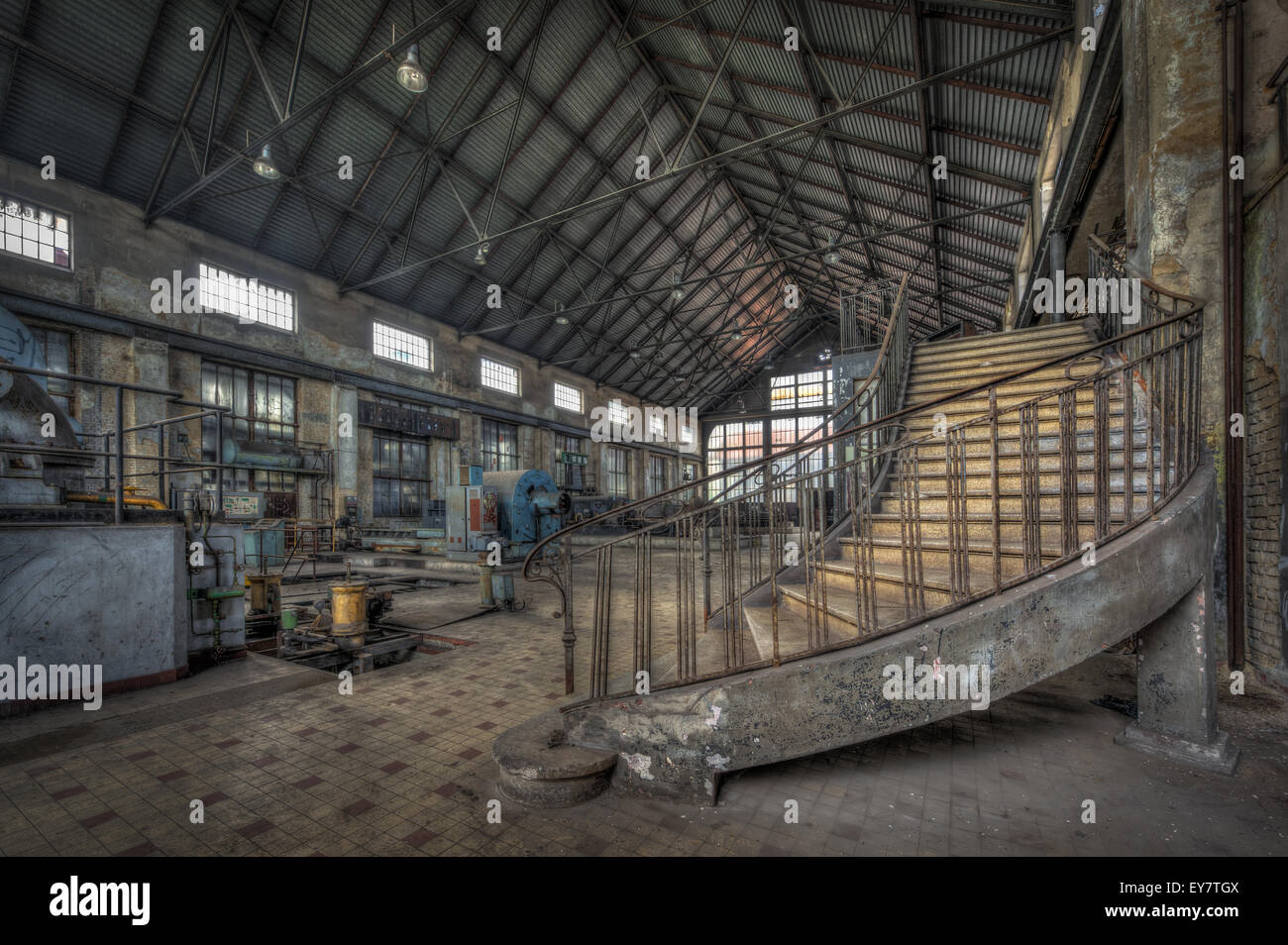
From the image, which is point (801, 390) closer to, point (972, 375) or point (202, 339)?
point (972, 375)

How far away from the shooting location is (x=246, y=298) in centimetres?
→ 1338

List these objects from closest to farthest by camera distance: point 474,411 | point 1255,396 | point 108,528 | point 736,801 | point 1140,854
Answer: point 1140,854, point 736,801, point 1255,396, point 108,528, point 474,411

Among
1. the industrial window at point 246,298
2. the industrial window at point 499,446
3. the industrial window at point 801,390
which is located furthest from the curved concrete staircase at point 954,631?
the industrial window at point 801,390

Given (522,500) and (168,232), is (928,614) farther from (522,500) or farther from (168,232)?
(168,232)

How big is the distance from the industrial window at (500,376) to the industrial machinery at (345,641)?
593 inches

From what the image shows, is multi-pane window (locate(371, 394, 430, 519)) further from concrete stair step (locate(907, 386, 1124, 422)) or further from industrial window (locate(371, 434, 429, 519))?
concrete stair step (locate(907, 386, 1124, 422))

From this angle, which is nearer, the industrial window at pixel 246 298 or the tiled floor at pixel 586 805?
the tiled floor at pixel 586 805

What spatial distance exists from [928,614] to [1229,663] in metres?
3.27

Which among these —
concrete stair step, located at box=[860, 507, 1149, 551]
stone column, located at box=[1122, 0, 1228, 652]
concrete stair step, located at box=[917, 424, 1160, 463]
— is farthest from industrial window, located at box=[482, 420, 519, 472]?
stone column, located at box=[1122, 0, 1228, 652]

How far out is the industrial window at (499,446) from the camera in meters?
20.2

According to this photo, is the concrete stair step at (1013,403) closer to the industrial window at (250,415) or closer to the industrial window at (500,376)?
the industrial window at (250,415)

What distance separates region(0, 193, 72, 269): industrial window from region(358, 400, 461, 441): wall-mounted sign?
258 inches
